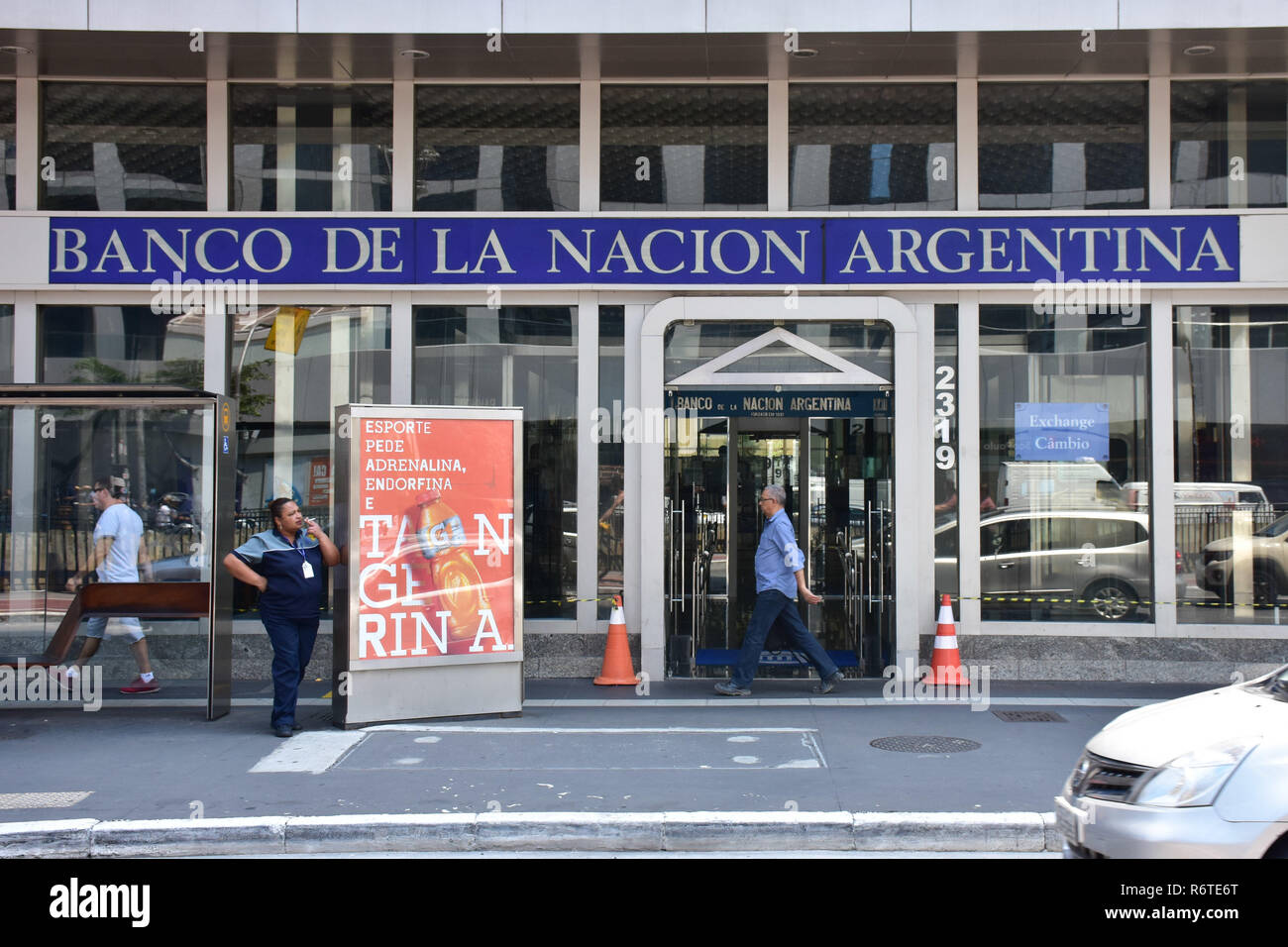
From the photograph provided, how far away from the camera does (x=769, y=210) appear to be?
1123 centimetres

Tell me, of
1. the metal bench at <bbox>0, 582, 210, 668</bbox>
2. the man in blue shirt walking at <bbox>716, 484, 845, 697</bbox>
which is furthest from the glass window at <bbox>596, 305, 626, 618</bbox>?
the metal bench at <bbox>0, 582, 210, 668</bbox>

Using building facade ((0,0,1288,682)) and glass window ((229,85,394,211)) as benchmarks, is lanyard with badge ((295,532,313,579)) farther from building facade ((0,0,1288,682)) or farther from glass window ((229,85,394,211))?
glass window ((229,85,394,211))

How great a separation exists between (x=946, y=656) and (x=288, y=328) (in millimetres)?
7074

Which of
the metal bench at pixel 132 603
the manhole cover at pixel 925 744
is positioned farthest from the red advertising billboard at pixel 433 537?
the manhole cover at pixel 925 744

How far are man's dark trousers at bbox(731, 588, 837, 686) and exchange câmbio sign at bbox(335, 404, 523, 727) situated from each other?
2022 millimetres

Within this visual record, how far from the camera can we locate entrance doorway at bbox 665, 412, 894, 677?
11.2 metres

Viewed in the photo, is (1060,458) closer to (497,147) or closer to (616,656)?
(616,656)

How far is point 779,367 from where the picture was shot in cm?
1102

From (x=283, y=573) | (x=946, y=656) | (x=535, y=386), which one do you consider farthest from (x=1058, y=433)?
(x=283, y=573)

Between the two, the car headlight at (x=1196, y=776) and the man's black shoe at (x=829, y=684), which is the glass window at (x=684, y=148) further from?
the car headlight at (x=1196, y=776)

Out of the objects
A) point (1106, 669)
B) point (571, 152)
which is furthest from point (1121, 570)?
point (571, 152)

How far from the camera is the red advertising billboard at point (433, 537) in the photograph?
29.9 ft

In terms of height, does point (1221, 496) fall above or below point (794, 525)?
above

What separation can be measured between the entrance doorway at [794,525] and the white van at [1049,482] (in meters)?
1.17
